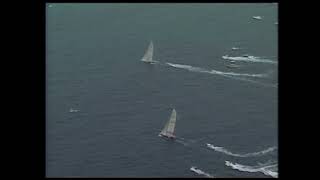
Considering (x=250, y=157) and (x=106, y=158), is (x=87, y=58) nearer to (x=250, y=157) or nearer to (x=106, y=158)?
(x=106, y=158)

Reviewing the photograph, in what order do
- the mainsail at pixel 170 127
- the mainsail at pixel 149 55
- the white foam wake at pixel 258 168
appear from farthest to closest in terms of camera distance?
1. the mainsail at pixel 149 55
2. the mainsail at pixel 170 127
3. the white foam wake at pixel 258 168

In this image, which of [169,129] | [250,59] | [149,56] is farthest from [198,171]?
[250,59]

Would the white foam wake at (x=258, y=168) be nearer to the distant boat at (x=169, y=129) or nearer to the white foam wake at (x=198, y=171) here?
the white foam wake at (x=198, y=171)

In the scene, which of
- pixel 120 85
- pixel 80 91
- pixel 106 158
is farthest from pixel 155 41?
pixel 106 158

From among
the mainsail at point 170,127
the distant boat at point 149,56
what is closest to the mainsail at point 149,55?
the distant boat at point 149,56

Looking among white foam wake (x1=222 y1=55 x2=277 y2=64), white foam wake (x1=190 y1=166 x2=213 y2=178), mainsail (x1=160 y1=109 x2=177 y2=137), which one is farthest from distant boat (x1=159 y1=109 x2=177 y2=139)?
white foam wake (x1=222 y1=55 x2=277 y2=64)

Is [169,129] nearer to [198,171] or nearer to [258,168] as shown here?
[198,171]

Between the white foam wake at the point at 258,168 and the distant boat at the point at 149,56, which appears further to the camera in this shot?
the distant boat at the point at 149,56

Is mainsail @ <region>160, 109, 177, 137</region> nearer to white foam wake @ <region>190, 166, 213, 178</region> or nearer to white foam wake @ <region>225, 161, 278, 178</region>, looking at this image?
white foam wake @ <region>190, 166, 213, 178</region>

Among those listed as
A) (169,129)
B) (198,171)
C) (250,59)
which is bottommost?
(198,171)

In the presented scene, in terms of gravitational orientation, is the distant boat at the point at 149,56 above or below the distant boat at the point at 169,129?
above

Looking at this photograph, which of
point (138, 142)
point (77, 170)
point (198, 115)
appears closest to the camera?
point (77, 170)
